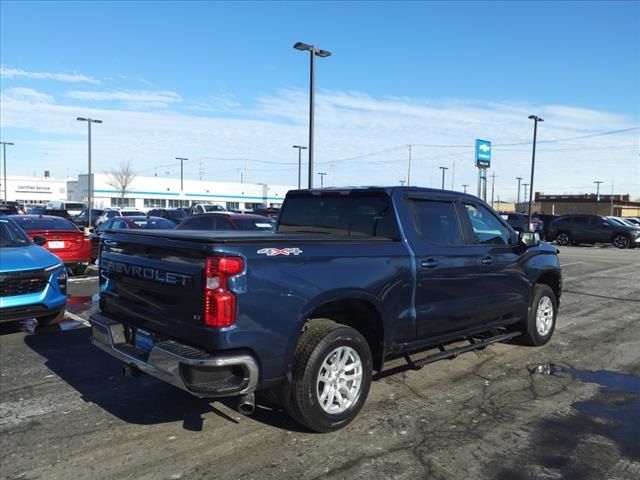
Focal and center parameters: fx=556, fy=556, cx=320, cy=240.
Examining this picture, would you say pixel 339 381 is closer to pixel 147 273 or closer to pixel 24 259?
pixel 147 273

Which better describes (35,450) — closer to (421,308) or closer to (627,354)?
(421,308)

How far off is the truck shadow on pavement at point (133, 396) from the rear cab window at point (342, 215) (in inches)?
69.8

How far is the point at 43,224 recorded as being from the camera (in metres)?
12.9

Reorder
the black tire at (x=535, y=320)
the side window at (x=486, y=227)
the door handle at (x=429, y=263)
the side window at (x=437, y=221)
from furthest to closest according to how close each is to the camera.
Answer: the black tire at (x=535, y=320) < the side window at (x=486, y=227) < the side window at (x=437, y=221) < the door handle at (x=429, y=263)

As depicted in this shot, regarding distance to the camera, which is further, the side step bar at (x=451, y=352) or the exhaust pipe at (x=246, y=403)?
the side step bar at (x=451, y=352)

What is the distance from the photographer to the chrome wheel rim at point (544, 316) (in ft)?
22.3

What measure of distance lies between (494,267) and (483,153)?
35892mm

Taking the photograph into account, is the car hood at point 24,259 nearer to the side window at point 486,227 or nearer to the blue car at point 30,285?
the blue car at point 30,285

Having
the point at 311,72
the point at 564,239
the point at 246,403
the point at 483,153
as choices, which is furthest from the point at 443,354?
the point at 483,153

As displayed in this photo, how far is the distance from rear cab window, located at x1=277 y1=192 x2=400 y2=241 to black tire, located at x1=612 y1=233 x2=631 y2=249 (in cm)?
2626

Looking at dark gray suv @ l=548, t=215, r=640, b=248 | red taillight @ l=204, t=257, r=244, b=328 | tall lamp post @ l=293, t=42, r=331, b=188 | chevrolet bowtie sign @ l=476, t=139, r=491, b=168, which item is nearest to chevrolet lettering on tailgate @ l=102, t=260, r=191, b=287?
red taillight @ l=204, t=257, r=244, b=328

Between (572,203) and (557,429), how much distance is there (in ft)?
327

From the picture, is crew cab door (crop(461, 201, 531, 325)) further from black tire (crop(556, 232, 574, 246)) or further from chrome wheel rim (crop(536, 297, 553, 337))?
black tire (crop(556, 232, 574, 246))

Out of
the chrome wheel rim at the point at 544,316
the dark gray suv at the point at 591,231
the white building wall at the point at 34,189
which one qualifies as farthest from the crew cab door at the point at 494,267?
the white building wall at the point at 34,189
